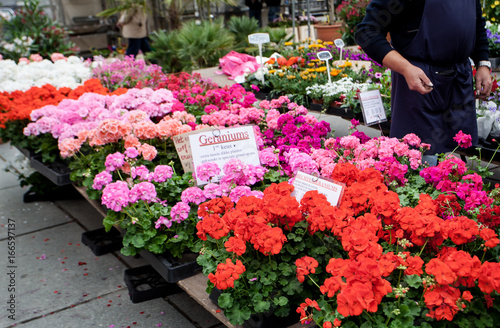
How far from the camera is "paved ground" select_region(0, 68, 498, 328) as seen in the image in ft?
8.54

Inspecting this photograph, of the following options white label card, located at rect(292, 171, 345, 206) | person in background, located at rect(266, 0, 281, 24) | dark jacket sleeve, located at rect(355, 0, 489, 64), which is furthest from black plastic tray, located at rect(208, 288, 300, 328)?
person in background, located at rect(266, 0, 281, 24)

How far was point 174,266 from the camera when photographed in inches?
84.4

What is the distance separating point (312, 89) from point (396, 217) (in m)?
3.27

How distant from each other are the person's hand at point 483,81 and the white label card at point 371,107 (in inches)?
25.3

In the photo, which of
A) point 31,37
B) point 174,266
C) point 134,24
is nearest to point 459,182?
point 174,266

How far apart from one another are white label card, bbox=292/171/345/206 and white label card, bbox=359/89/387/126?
1131 millimetres

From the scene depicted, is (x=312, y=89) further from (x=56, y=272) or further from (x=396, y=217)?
(x=396, y=217)

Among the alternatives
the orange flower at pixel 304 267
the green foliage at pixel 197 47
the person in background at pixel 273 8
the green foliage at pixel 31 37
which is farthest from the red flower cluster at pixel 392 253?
the person in background at pixel 273 8

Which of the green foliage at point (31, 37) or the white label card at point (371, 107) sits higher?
the green foliage at point (31, 37)

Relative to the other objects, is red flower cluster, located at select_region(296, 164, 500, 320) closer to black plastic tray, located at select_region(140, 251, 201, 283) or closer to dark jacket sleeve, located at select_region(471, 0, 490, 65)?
black plastic tray, located at select_region(140, 251, 201, 283)

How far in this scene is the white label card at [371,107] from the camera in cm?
296

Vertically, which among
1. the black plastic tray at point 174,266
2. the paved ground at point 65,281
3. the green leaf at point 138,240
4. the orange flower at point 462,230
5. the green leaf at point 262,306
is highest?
the orange flower at point 462,230

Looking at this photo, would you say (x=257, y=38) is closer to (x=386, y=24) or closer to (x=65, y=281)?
(x=386, y=24)

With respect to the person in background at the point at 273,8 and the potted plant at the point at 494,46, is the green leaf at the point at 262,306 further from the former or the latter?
the person in background at the point at 273,8
